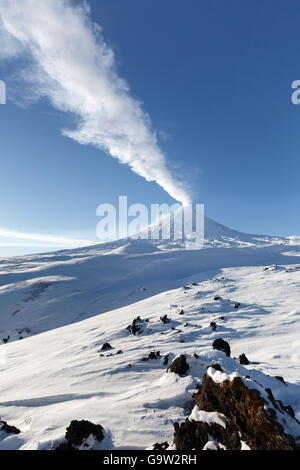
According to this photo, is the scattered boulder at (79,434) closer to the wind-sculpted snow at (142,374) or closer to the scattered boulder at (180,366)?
the wind-sculpted snow at (142,374)

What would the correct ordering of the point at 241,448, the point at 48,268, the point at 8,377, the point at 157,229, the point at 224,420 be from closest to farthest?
the point at 241,448, the point at 224,420, the point at 8,377, the point at 48,268, the point at 157,229

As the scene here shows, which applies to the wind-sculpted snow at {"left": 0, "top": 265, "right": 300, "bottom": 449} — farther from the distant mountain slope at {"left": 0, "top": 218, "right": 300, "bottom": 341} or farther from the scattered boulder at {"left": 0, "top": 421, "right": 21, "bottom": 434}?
the distant mountain slope at {"left": 0, "top": 218, "right": 300, "bottom": 341}

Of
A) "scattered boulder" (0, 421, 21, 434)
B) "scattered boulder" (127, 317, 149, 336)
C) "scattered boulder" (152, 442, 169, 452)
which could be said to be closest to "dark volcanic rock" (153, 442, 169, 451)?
"scattered boulder" (152, 442, 169, 452)

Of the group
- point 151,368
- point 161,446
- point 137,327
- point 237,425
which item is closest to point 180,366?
point 151,368

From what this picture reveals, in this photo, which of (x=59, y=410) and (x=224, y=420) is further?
(x=59, y=410)

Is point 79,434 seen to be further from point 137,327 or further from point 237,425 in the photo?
point 137,327

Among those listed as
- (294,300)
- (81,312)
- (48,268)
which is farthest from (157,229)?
(294,300)

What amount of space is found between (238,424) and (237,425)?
0.09 feet

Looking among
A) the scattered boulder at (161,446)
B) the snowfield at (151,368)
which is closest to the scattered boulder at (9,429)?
the snowfield at (151,368)

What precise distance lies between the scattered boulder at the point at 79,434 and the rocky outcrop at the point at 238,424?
65.8 inches

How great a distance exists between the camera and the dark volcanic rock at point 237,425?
11.4ft
